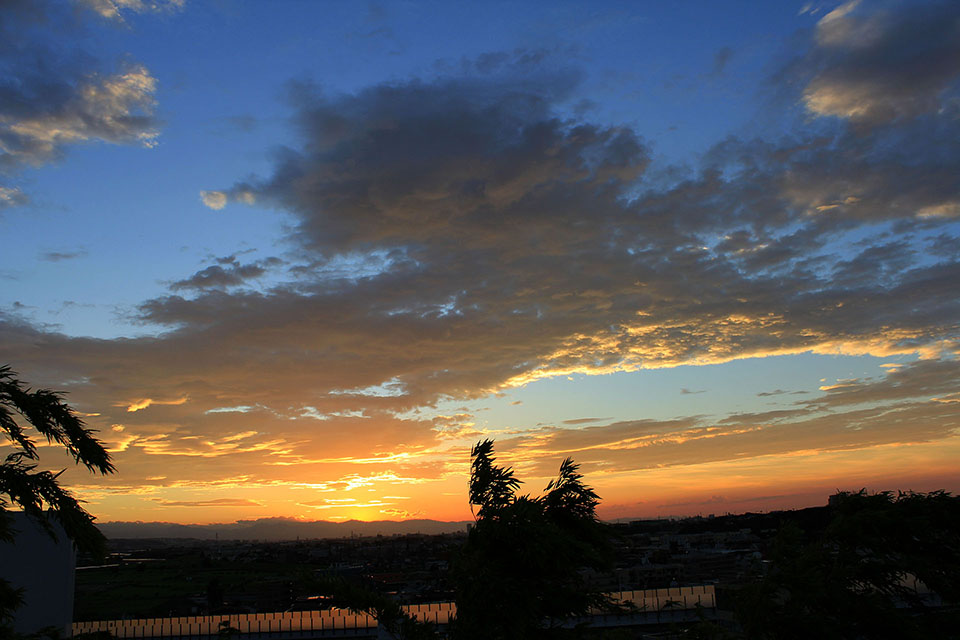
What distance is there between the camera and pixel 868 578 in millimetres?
12766

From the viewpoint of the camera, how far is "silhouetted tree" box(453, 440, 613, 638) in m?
10.6

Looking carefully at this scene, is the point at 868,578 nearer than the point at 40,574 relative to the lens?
Yes

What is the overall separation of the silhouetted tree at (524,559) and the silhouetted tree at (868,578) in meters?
3.65

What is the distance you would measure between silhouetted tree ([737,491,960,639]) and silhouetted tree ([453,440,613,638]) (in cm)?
365

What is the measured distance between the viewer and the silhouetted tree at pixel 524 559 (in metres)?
10.6

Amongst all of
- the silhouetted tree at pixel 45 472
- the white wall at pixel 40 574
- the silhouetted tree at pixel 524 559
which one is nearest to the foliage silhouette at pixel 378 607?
the silhouetted tree at pixel 524 559

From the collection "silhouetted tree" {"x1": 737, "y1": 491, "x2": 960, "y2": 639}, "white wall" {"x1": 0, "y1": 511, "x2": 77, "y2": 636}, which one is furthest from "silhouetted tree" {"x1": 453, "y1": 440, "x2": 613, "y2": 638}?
"white wall" {"x1": 0, "y1": 511, "x2": 77, "y2": 636}

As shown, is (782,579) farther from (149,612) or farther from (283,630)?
(149,612)

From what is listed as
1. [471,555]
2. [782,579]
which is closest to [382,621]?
[471,555]

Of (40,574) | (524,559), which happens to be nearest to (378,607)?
(524,559)

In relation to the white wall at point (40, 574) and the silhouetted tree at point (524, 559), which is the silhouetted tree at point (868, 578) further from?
the white wall at point (40, 574)

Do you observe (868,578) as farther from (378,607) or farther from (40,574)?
(40,574)

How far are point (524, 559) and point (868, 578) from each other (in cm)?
713

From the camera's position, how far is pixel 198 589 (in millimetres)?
125875
